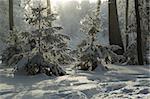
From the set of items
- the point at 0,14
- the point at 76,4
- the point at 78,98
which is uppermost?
the point at 76,4

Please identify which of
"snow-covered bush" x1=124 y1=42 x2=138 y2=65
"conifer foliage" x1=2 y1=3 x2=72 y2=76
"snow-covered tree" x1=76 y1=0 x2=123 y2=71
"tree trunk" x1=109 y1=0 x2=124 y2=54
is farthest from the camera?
"tree trunk" x1=109 y1=0 x2=124 y2=54

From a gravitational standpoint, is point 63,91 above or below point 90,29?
below

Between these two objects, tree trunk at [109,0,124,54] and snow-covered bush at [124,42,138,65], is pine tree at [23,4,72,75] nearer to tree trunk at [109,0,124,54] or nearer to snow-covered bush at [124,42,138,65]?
snow-covered bush at [124,42,138,65]

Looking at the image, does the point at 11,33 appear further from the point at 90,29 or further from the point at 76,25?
the point at 76,25

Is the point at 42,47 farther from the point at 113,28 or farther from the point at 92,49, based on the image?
the point at 113,28

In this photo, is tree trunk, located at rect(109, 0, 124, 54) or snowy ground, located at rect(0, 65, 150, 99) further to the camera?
tree trunk, located at rect(109, 0, 124, 54)

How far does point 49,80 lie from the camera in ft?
40.8

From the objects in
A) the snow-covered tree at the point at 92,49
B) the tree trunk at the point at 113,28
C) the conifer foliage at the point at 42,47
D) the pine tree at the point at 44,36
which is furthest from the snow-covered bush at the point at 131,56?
the pine tree at the point at 44,36

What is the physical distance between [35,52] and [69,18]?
3406 inches

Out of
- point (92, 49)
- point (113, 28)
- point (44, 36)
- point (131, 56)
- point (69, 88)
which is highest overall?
point (113, 28)

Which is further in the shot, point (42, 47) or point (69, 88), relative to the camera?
point (42, 47)

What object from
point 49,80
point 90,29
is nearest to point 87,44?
point 90,29

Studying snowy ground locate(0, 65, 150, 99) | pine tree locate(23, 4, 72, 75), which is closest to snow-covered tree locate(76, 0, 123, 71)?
pine tree locate(23, 4, 72, 75)

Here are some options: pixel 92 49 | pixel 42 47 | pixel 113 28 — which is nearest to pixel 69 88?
pixel 42 47
